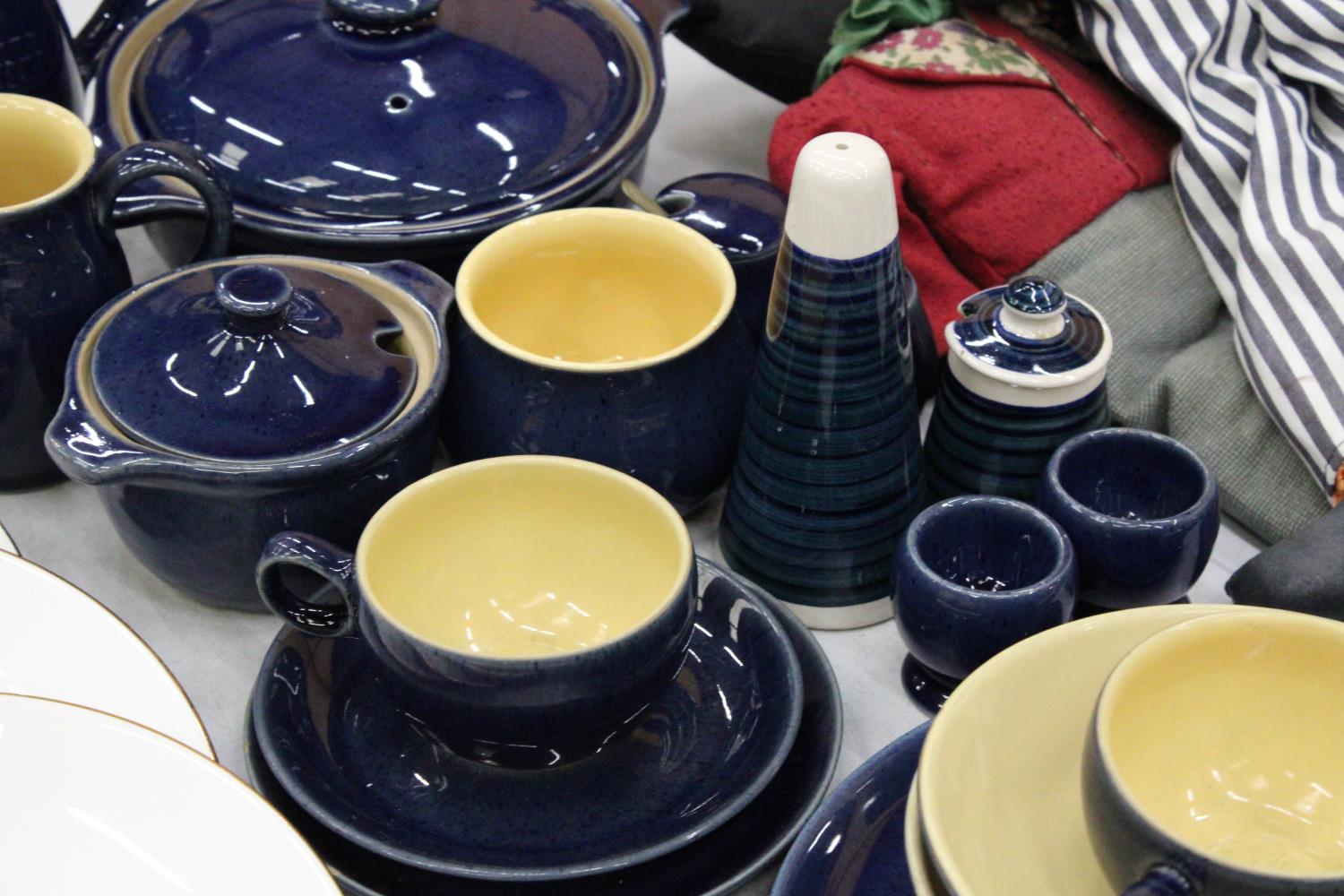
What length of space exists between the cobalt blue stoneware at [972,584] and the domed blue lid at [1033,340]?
5cm

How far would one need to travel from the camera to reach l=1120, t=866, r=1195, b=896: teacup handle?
328 mm

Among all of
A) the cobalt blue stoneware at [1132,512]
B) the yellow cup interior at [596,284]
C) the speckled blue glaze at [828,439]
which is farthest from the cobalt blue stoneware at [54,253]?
the cobalt blue stoneware at [1132,512]

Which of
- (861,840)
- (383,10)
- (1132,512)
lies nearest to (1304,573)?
(1132,512)

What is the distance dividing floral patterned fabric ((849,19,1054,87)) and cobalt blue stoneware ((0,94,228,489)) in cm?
30

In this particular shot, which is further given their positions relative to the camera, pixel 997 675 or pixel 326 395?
pixel 326 395

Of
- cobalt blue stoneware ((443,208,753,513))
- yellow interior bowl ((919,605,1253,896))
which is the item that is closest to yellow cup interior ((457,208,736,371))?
cobalt blue stoneware ((443,208,753,513))

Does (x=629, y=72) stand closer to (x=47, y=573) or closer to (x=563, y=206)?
(x=563, y=206)

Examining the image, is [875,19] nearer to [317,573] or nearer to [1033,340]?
[1033,340]

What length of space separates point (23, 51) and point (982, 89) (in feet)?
1.35

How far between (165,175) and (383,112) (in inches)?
3.5

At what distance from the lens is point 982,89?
678mm

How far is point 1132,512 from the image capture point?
21.4 inches

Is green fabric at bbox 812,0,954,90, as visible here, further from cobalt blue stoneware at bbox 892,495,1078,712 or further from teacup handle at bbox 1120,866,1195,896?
teacup handle at bbox 1120,866,1195,896

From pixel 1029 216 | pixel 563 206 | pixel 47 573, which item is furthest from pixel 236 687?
pixel 1029 216
